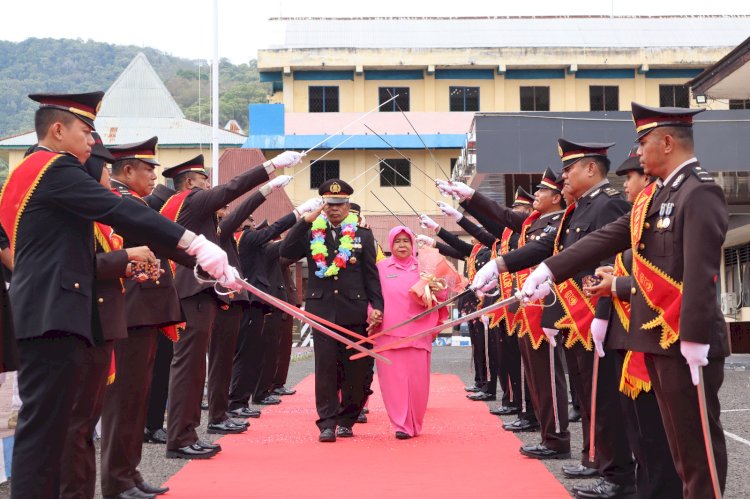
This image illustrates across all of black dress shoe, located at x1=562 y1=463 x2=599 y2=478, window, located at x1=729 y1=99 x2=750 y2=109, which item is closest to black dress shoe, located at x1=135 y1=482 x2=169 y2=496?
black dress shoe, located at x1=562 y1=463 x2=599 y2=478

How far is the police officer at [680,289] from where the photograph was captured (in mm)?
4559

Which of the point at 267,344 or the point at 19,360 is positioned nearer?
the point at 19,360

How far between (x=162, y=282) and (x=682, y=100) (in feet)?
123

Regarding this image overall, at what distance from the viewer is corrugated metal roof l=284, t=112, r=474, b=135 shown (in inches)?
1623

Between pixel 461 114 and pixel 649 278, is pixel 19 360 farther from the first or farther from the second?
pixel 461 114

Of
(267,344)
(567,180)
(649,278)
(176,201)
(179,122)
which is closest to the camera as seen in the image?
(649,278)

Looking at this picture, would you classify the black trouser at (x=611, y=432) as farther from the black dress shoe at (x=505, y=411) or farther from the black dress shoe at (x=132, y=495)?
the black dress shoe at (x=505, y=411)

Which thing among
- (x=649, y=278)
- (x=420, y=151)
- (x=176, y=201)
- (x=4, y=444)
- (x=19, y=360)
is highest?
(x=420, y=151)

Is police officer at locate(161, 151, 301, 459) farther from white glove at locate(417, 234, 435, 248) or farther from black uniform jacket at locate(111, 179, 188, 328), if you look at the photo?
white glove at locate(417, 234, 435, 248)

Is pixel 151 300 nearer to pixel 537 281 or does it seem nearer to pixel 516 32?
pixel 537 281

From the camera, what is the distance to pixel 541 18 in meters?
43.7

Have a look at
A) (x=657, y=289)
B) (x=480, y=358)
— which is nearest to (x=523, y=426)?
(x=480, y=358)

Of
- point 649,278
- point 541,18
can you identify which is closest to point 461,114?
point 541,18

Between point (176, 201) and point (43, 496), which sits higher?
point (176, 201)
